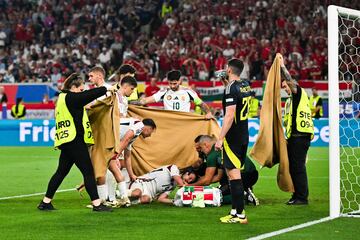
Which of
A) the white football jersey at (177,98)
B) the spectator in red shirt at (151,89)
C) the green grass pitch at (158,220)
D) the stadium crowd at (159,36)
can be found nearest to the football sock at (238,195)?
the green grass pitch at (158,220)

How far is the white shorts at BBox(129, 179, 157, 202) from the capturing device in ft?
40.7

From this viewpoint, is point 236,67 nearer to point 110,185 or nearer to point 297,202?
point 297,202

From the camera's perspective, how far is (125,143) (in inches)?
479

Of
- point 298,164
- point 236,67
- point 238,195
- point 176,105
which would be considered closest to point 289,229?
point 238,195

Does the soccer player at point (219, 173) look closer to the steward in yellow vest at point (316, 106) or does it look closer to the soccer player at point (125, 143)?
the soccer player at point (125, 143)

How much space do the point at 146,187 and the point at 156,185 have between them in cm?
17

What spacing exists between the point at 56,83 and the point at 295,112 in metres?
19.5

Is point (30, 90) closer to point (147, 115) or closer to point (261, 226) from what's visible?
point (147, 115)

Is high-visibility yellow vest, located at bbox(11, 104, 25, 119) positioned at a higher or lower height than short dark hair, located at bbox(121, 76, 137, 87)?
lower

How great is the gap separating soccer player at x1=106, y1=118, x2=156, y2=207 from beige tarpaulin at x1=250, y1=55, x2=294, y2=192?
1609 mm

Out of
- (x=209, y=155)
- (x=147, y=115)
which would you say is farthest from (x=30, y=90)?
(x=209, y=155)

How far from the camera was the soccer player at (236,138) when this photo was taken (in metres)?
10.1

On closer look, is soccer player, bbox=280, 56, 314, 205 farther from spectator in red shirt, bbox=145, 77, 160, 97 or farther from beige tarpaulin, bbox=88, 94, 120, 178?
spectator in red shirt, bbox=145, 77, 160, 97

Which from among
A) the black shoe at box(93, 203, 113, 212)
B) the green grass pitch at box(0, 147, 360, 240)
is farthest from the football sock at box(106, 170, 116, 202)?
the black shoe at box(93, 203, 113, 212)
